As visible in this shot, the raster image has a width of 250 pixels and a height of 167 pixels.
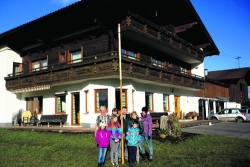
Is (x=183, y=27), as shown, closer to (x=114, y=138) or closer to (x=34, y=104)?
(x=34, y=104)

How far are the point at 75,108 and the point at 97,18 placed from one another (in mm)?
7070

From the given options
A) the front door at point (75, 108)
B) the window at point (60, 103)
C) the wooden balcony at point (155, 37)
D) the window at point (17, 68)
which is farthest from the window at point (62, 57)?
the window at point (17, 68)

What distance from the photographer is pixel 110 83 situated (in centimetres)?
1628

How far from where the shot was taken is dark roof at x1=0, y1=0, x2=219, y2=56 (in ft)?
53.2

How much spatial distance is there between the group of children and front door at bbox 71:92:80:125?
11406mm

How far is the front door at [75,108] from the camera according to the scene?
1842 centimetres

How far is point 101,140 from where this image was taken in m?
7.08

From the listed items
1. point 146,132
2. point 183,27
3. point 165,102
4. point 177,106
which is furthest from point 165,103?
point 146,132

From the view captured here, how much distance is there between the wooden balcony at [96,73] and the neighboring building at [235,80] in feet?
70.4

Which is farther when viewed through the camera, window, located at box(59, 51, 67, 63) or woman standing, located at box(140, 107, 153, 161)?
window, located at box(59, 51, 67, 63)

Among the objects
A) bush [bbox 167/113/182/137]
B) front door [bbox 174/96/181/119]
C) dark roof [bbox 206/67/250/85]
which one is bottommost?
bush [bbox 167/113/182/137]

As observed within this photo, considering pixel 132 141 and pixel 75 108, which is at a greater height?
pixel 75 108

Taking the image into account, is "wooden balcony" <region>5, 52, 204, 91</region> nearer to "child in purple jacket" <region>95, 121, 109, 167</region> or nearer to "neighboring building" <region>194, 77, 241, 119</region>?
"child in purple jacket" <region>95, 121, 109, 167</region>

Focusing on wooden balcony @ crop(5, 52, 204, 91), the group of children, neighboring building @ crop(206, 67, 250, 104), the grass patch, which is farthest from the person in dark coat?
neighboring building @ crop(206, 67, 250, 104)
